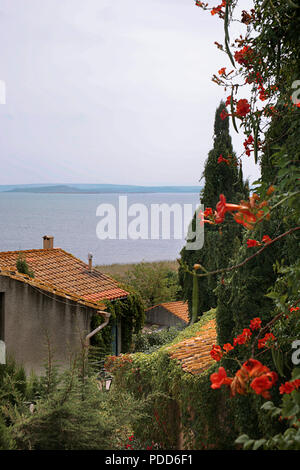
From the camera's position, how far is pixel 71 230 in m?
56.9

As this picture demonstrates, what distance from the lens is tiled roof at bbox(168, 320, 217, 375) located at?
5.52 m

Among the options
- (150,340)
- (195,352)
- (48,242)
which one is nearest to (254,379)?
(195,352)

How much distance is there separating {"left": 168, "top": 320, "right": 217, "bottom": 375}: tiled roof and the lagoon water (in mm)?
19976

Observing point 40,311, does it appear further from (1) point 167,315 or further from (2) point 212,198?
(1) point 167,315

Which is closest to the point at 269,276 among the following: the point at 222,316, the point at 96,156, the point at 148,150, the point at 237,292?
the point at 237,292

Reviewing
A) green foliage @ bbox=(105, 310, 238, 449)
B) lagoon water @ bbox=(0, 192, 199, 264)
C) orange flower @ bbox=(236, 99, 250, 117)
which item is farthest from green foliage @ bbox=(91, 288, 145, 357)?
lagoon water @ bbox=(0, 192, 199, 264)

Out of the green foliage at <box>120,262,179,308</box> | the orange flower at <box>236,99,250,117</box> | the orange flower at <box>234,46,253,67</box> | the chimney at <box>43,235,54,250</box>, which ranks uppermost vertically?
the orange flower at <box>234,46,253,67</box>

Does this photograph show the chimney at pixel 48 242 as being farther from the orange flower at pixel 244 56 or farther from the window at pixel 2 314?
the orange flower at pixel 244 56

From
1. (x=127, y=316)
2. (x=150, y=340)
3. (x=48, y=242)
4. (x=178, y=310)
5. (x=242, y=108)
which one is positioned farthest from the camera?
(x=178, y=310)

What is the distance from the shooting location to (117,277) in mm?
25812

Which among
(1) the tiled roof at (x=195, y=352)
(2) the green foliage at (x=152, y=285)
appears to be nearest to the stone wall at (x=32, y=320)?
(1) the tiled roof at (x=195, y=352)

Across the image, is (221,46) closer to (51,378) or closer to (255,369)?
(255,369)

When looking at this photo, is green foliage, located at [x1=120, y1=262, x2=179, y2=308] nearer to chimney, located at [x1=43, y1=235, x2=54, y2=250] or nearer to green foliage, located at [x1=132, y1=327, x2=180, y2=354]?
green foliage, located at [x1=132, y1=327, x2=180, y2=354]

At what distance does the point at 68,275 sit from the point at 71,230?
44.0 meters
